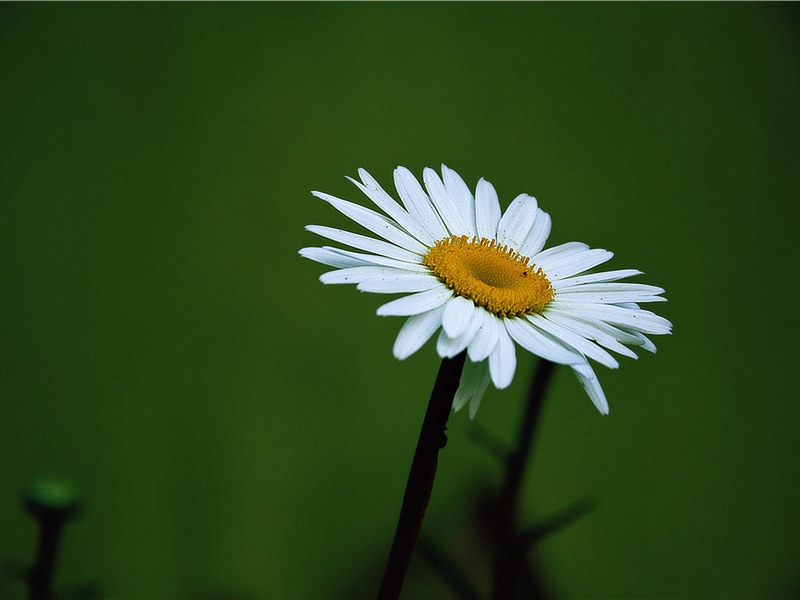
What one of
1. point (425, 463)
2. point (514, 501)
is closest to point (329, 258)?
point (425, 463)

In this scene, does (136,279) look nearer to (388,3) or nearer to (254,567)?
(254,567)

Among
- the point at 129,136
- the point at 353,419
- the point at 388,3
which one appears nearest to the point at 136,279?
the point at 129,136

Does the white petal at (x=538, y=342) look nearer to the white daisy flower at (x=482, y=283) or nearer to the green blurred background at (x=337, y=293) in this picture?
the white daisy flower at (x=482, y=283)

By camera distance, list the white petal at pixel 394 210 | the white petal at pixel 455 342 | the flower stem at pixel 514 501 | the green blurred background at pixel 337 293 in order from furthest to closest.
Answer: the green blurred background at pixel 337 293, the flower stem at pixel 514 501, the white petal at pixel 394 210, the white petal at pixel 455 342

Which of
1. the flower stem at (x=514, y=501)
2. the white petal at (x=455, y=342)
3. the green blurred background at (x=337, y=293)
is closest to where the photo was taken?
the white petal at (x=455, y=342)

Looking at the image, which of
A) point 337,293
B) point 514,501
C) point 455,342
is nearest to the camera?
point 455,342

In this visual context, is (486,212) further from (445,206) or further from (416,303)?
(416,303)

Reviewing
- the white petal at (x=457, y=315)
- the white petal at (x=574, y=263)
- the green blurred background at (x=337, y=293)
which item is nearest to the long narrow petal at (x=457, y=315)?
the white petal at (x=457, y=315)
